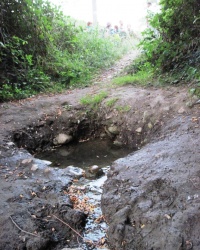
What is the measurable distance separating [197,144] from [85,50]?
663 cm

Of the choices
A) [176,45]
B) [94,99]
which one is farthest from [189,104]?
[94,99]

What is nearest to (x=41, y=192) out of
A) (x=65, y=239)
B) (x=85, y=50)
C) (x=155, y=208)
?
(x=65, y=239)

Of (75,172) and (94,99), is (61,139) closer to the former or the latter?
(94,99)

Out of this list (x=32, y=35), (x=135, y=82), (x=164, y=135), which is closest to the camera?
(x=164, y=135)

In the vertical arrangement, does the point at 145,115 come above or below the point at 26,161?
above

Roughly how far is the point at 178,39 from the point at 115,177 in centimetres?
361

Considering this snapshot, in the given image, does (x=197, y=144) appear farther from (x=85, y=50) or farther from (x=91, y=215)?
(x=85, y=50)

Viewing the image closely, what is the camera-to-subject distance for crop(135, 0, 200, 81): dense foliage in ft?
17.8

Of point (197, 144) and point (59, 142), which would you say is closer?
point (197, 144)

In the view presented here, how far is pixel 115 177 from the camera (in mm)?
3541

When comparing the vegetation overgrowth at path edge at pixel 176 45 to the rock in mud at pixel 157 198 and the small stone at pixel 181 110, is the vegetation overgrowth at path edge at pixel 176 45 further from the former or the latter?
the rock in mud at pixel 157 198

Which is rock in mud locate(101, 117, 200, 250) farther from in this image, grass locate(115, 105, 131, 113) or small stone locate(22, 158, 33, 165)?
grass locate(115, 105, 131, 113)

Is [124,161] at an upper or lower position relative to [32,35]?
lower

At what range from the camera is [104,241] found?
2.83m
